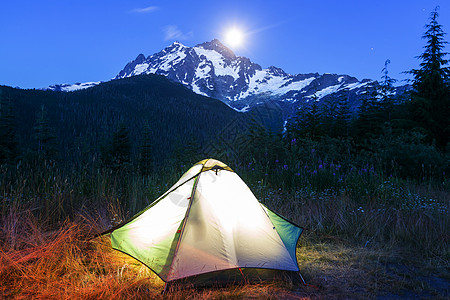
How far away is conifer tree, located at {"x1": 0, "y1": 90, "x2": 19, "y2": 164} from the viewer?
85.8ft

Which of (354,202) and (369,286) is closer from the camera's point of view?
(369,286)

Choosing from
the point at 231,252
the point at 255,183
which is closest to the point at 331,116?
the point at 255,183

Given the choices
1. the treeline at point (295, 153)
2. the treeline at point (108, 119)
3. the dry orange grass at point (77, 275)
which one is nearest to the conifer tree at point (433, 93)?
the treeline at point (295, 153)

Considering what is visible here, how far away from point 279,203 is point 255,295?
279cm

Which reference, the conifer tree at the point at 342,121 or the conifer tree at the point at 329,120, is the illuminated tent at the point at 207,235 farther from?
A: the conifer tree at the point at 342,121

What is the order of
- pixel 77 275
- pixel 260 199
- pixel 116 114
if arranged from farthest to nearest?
pixel 116 114 < pixel 260 199 < pixel 77 275

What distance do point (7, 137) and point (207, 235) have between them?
114 feet

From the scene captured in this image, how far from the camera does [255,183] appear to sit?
19.3 ft

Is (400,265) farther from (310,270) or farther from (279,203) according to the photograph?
(279,203)

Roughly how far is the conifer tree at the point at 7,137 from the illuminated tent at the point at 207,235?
30.9 metres

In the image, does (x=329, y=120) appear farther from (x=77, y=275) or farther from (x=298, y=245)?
(x=77, y=275)

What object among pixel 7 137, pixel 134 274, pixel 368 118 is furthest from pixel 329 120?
pixel 7 137

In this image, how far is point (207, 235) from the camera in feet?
8.98

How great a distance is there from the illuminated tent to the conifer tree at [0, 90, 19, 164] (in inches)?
1217
